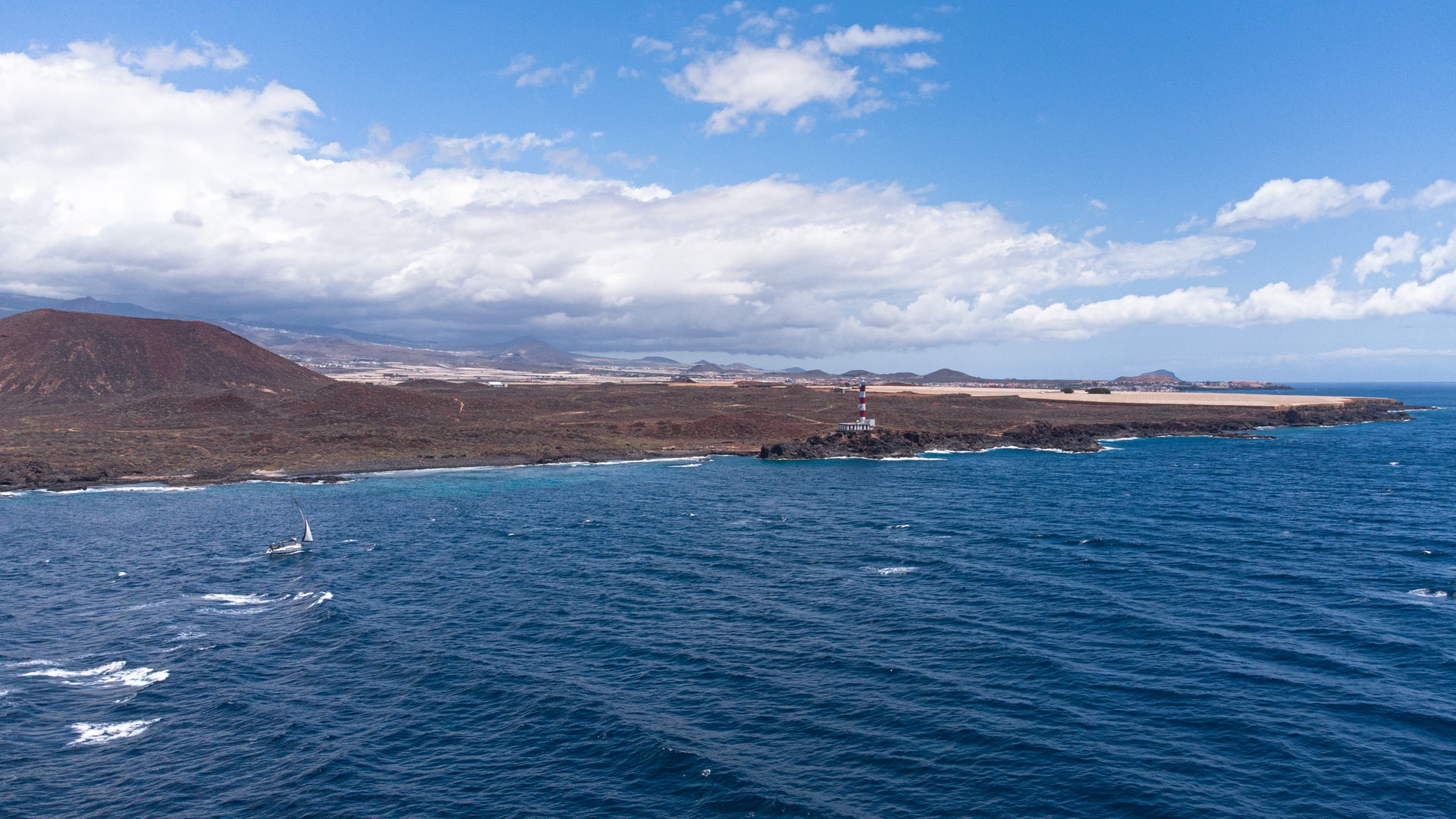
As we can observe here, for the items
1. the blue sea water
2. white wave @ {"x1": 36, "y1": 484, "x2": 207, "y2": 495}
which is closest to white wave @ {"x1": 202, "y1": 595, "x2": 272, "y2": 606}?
the blue sea water

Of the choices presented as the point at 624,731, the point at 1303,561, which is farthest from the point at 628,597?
the point at 1303,561

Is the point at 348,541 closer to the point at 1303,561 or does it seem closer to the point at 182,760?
the point at 182,760

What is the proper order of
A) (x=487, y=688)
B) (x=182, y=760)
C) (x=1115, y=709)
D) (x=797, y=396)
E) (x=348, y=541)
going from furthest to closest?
(x=797, y=396) → (x=348, y=541) → (x=487, y=688) → (x=1115, y=709) → (x=182, y=760)

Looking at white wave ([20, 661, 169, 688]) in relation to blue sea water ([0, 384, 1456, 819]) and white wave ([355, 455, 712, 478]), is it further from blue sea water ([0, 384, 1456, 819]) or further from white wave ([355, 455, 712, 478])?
white wave ([355, 455, 712, 478])

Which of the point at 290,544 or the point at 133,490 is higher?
the point at 133,490

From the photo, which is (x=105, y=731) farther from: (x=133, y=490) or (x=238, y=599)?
(x=133, y=490)

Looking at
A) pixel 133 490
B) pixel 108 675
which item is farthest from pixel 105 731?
pixel 133 490
